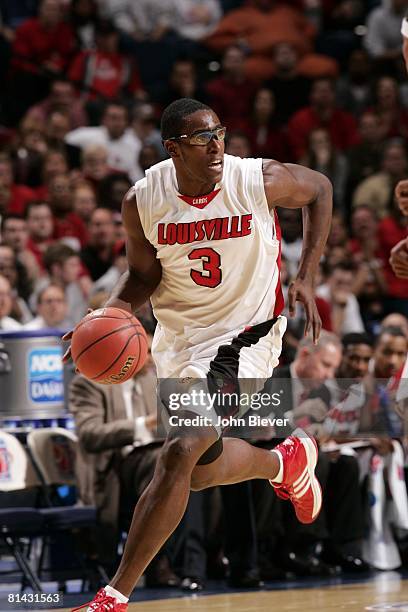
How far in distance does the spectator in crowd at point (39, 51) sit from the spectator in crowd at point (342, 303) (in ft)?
16.9

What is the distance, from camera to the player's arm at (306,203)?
5832 mm

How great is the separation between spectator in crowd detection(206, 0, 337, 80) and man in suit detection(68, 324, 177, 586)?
25.4 ft

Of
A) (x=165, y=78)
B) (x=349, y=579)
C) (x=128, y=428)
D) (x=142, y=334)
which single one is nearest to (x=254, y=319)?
(x=142, y=334)

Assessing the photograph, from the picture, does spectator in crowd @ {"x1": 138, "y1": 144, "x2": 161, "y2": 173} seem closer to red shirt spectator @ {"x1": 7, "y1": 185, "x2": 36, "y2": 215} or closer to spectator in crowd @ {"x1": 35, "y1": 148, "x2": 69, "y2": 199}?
spectator in crowd @ {"x1": 35, "y1": 148, "x2": 69, "y2": 199}

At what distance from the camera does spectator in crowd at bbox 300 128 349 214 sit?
13.5 meters

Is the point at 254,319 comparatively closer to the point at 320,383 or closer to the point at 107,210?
the point at 320,383

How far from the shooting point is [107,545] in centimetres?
815

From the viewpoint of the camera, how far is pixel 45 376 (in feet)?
28.4

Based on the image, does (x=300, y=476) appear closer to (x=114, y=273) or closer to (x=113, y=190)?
(x=114, y=273)

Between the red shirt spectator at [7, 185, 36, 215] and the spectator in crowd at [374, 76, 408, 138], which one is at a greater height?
the spectator in crowd at [374, 76, 408, 138]

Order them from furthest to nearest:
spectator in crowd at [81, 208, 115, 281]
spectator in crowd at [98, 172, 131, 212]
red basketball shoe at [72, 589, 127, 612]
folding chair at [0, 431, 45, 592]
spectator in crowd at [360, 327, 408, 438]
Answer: spectator in crowd at [98, 172, 131, 212], spectator in crowd at [81, 208, 115, 281], spectator in crowd at [360, 327, 408, 438], folding chair at [0, 431, 45, 592], red basketball shoe at [72, 589, 127, 612]

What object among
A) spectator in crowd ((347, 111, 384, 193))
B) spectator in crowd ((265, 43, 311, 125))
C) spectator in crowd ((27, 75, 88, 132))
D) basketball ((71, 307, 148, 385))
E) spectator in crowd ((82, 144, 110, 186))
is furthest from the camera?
spectator in crowd ((265, 43, 311, 125))

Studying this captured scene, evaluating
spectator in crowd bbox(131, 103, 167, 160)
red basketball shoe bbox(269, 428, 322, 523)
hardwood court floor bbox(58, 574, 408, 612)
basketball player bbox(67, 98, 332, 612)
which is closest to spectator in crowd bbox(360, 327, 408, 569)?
hardwood court floor bbox(58, 574, 408, 612)

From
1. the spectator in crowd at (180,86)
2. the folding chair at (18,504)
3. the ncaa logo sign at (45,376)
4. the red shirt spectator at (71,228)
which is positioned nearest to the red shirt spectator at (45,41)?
the spectator in crowd at (180,86)
